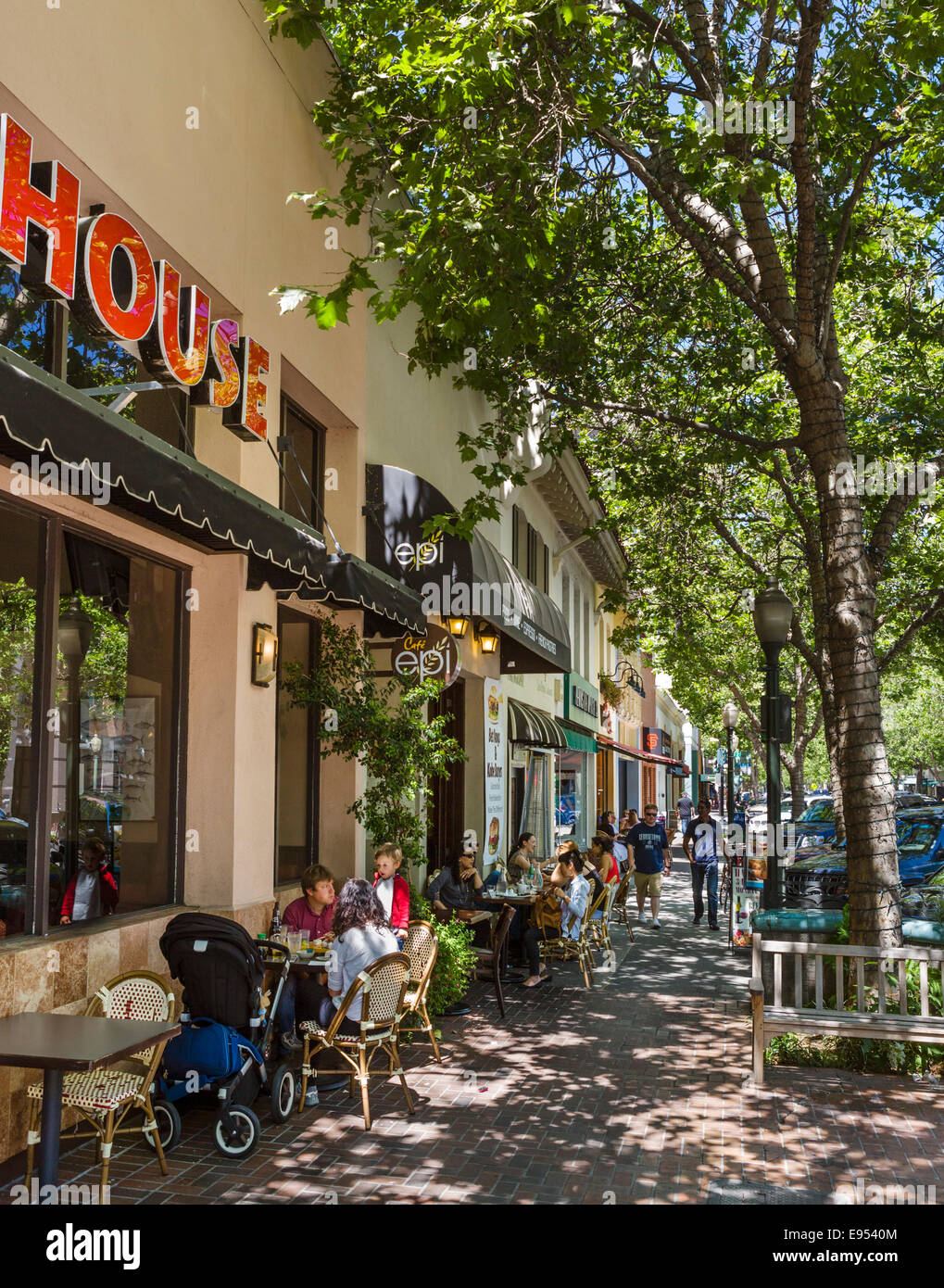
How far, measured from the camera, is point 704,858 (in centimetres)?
1714

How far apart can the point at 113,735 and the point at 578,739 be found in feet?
63.0

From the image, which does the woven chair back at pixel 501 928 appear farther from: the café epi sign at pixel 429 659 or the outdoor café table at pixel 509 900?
the café epi sign at pixel 429 659

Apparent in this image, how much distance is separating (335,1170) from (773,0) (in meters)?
8.31

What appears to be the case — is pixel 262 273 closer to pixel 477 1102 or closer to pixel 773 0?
pixel 773 0

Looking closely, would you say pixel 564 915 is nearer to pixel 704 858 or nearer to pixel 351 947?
pixel 351 947

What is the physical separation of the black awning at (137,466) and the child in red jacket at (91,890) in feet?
6.70

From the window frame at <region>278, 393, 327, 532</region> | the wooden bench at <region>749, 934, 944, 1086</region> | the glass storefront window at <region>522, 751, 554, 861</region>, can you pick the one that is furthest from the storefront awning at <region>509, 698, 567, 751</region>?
the wooden bench at <region>749, 934, 944, 1086</region>

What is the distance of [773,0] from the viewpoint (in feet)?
26.0

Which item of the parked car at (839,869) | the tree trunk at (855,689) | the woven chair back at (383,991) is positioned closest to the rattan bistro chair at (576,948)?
the tree trunk at (855,689)

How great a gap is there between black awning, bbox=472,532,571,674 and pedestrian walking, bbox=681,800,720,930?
3.39 meters

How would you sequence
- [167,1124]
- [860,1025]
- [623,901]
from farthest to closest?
[623,901], [860,1025], [167,1124]

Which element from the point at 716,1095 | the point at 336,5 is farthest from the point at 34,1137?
the point at 336,5

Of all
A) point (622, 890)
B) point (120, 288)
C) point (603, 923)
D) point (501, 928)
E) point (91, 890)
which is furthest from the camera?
point (622, 890)

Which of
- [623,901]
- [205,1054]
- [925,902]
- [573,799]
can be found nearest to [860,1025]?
[205,1054]
